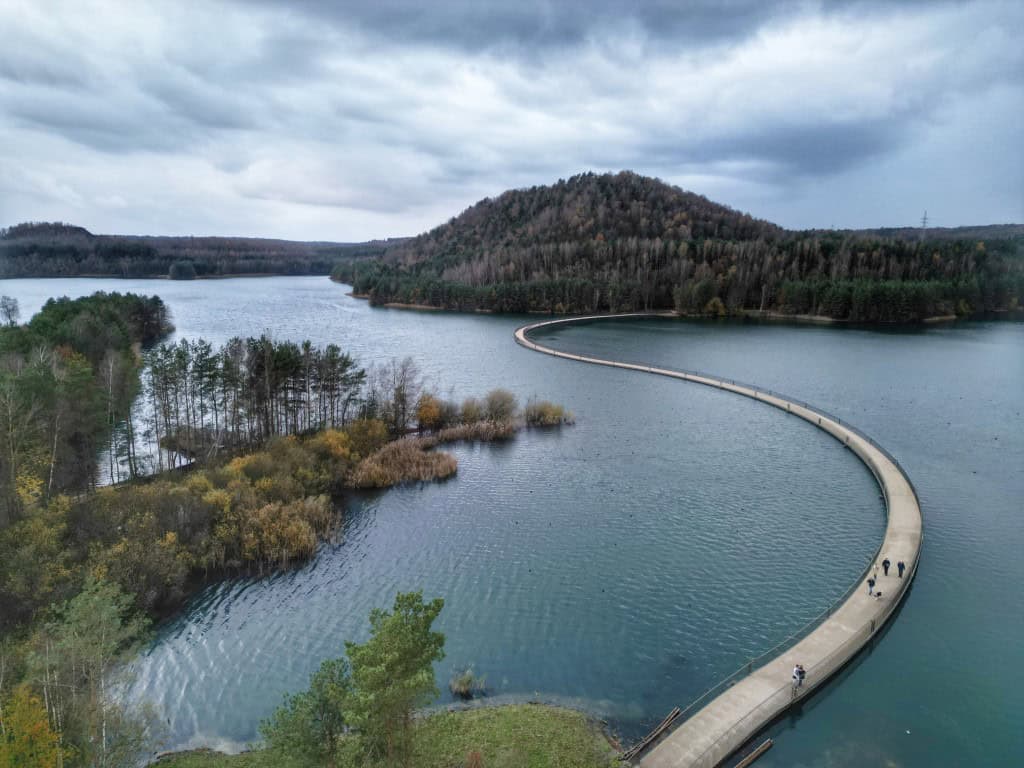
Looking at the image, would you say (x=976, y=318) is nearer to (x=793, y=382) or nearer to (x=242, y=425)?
(x=793, y=382)

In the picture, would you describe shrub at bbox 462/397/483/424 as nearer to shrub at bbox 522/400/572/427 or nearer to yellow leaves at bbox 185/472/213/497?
shrub at bbox 522/400/572/427

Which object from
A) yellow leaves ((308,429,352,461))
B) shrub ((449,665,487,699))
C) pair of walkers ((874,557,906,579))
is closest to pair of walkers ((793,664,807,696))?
pair of walkers ((874,557,906,579))

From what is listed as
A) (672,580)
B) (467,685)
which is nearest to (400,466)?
(672,580)

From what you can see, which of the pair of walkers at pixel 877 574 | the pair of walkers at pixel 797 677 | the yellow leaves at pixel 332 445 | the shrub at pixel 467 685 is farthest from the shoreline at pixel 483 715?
the yellow leaves at pixel 332 445

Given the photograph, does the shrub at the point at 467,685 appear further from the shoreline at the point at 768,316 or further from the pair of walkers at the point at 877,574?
the shoreline at the point at 768,316

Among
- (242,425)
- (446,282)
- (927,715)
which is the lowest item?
(927,715)

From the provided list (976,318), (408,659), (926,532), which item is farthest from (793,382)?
(976,318)
